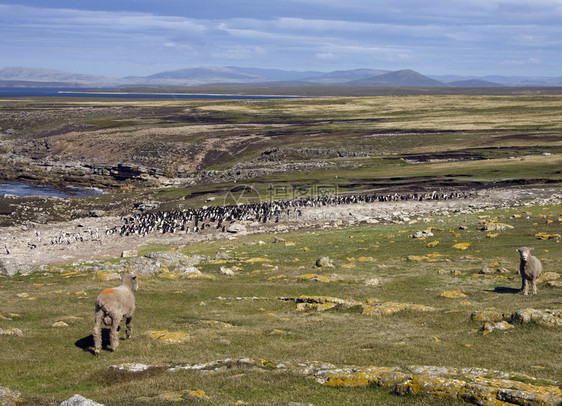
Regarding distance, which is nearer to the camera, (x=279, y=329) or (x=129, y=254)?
(x=279, y=329)

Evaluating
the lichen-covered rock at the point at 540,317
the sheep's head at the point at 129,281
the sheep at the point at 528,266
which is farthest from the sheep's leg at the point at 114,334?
the sheep at the point at 528,266

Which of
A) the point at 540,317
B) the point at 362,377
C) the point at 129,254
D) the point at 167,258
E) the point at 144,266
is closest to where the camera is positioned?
the point at 362,377

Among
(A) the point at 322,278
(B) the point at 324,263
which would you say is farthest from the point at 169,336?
(B) the point at 324,263

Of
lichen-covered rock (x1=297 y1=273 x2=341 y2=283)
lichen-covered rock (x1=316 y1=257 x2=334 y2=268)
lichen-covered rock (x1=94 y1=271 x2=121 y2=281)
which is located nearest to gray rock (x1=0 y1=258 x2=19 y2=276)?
lichen-covered rock (x1=94 y1=271 x2=121 y2=281)

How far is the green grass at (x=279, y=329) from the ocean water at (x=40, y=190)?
5250 cm

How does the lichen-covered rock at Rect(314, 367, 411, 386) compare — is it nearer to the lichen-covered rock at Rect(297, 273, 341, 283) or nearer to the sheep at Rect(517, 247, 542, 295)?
the sheep at Rect(517, 247, 542, 295)

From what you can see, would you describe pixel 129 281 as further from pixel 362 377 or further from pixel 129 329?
pixel 362 377

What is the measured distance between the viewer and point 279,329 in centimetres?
2050

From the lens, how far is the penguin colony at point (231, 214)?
57.4m

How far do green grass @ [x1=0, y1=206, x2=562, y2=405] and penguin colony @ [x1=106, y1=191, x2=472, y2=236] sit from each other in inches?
736

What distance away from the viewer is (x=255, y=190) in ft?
253

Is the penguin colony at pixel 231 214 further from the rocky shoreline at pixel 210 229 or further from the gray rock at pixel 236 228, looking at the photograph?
the rocky shoreline at pixel 210 229

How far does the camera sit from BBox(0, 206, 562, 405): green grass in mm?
14086

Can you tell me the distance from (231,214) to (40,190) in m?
45.0
